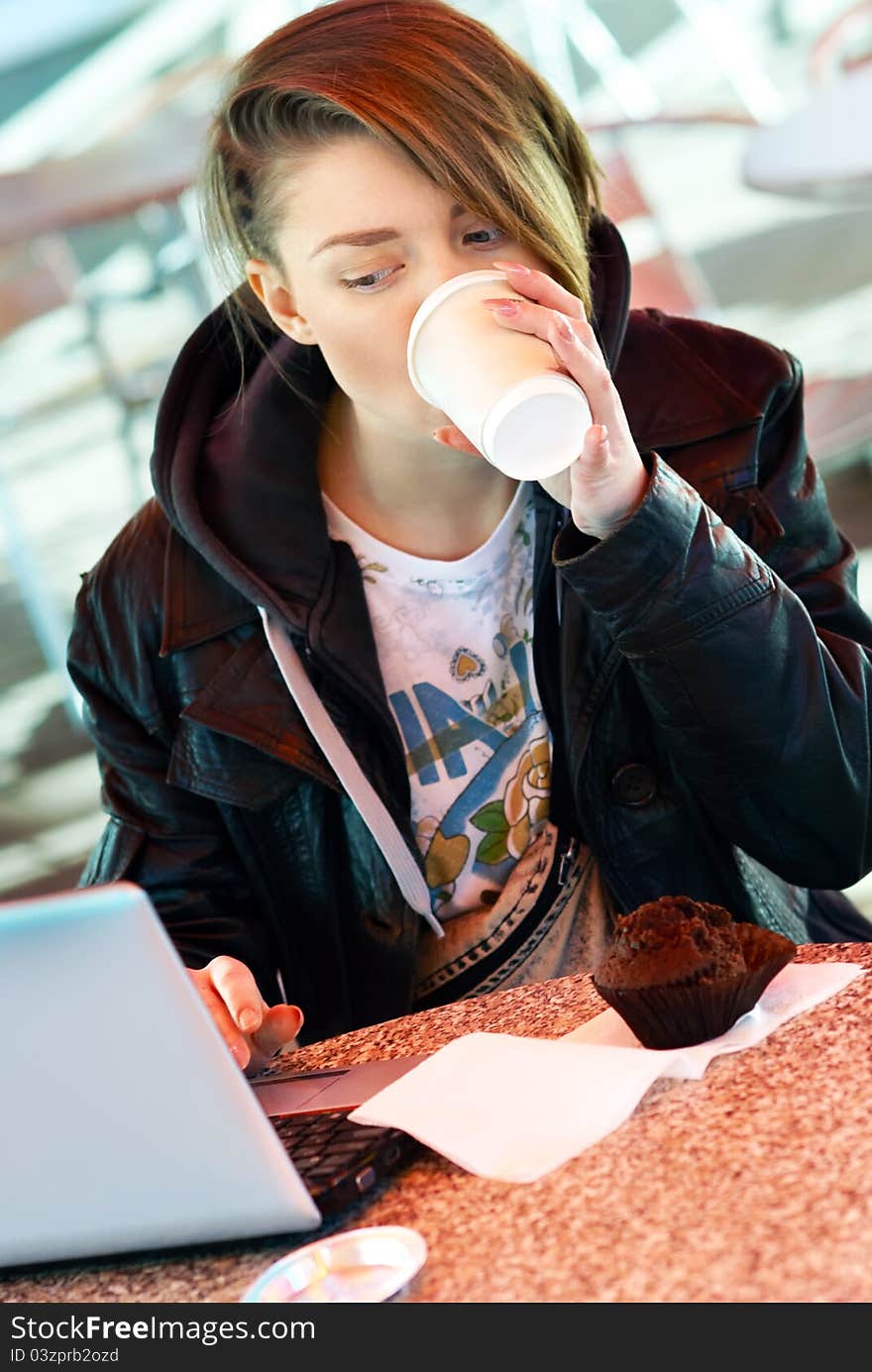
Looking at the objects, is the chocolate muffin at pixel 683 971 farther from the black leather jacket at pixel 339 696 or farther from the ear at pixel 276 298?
the ear at pixel 276 298

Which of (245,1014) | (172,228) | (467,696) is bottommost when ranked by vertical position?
(245,1014)

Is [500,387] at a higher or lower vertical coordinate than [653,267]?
lower

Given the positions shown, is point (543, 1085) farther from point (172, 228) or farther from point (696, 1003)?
point (172, 228)

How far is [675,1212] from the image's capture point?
2.58 ft

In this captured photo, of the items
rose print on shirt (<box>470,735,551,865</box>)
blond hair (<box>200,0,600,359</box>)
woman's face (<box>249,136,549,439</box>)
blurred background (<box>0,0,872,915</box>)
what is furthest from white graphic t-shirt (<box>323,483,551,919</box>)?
blurred background (<box>0,0,872,915</box>)

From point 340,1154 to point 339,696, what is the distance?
60cm

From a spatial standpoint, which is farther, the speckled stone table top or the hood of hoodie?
the hood of hoodie

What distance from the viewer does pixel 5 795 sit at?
3730 millimetres

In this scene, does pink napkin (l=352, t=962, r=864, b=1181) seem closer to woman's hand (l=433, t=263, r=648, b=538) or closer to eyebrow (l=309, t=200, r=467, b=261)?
woman's hand (l=433, t=263, r=648, b=538)

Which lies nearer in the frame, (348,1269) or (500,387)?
(348,1269)

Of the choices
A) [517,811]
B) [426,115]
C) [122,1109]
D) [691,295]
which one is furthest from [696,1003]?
[691,295]

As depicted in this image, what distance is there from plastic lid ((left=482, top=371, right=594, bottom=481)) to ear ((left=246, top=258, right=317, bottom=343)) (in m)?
0.46

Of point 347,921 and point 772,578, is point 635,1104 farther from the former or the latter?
point 347,921

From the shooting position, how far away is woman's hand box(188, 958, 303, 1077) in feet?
3.62
